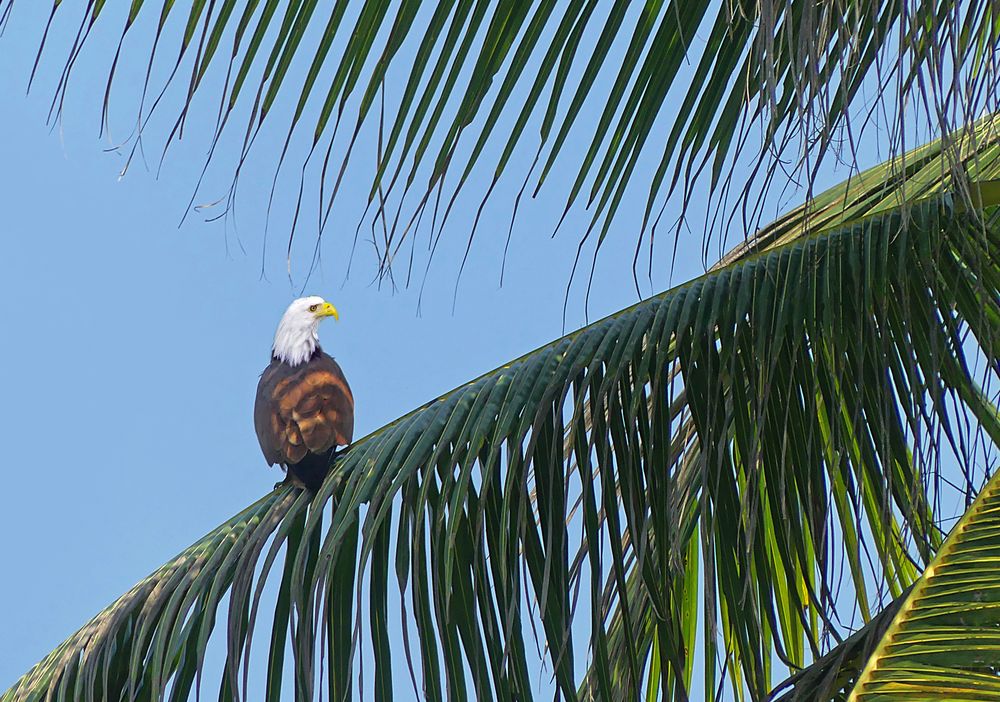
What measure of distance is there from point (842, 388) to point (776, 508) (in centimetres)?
27

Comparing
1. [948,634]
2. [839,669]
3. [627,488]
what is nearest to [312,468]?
[627,488]

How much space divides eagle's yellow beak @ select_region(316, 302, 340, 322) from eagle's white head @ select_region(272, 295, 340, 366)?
14mm

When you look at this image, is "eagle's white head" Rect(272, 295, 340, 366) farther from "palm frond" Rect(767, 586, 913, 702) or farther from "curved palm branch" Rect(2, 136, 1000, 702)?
"palm frond" Rect(767, 586, 913, 702)

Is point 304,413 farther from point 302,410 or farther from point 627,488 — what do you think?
point 627,488

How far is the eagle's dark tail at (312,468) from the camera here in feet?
7.87

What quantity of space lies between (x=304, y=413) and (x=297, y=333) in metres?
0.66

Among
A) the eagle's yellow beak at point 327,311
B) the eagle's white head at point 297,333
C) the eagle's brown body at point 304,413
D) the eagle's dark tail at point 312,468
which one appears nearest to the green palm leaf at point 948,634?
the eagle's dark tail at point 312,468

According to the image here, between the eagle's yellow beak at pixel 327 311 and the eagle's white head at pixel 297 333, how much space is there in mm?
14

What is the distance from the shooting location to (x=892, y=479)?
206cm

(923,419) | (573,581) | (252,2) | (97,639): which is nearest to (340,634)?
(97,639)

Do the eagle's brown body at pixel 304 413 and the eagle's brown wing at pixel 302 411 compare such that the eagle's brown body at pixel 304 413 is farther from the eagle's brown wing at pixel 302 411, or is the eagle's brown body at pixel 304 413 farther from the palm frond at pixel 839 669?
the palm frond at pixel 839 669

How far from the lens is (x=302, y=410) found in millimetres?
2941

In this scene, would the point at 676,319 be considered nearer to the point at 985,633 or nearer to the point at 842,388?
the point at 842,388

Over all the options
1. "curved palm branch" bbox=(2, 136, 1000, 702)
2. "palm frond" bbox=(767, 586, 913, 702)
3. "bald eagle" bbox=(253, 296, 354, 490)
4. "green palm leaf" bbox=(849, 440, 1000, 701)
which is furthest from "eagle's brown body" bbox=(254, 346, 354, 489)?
"green palm leaf" bbox=(849, 440, 1000, 701)
